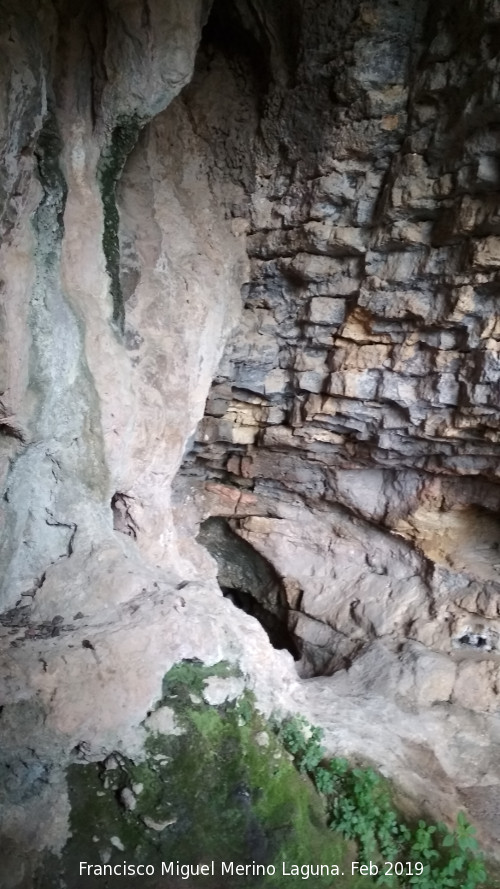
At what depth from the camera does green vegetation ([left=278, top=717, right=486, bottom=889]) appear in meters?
3.19

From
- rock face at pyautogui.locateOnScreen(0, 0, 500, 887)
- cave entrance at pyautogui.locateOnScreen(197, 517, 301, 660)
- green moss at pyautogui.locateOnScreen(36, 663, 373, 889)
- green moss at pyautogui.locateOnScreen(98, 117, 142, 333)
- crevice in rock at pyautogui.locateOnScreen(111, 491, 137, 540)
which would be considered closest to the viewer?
green moss at pyautogui.locateOnScreen(36, 663, 373, 889)

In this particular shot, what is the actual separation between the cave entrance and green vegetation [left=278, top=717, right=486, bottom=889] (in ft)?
13.1

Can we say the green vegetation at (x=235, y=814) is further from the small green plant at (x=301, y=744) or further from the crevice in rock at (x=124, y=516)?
the crevice in rock at (x=124, y=516)

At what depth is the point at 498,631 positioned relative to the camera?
6152 mm

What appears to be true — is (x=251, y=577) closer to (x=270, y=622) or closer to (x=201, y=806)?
(x=270, y=622)

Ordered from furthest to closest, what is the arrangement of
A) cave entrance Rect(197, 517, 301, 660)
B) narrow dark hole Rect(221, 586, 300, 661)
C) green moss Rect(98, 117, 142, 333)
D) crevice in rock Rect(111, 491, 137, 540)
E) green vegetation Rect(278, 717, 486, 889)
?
cave entrance Rect(197, 517, 301, 660) < narrow dark hole Rect(221, 586, 300, 661) < crevice in rock Rect(111, 491, 137, 540) < green moss Rect(98, 117, 142, 333) < green vegetation Rect(278, 717, 486, 889)

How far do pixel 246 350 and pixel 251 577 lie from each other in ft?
11.2

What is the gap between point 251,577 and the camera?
26.8ft

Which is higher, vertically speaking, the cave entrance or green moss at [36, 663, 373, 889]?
the cave entrance

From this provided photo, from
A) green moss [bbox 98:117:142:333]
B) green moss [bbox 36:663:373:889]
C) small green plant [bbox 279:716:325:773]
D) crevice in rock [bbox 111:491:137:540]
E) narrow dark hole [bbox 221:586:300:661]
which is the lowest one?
green moss [bbox 36:663:373:889]

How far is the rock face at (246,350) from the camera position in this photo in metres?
3.51

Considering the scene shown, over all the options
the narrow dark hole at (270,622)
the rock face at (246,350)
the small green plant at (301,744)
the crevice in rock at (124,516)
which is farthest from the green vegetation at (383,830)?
the narrow dark hole at (270,622)

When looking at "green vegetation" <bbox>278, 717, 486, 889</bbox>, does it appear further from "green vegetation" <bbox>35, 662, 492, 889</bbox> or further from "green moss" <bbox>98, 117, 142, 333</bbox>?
"green moss" <bbox>98, 117, 142, 333</bbox>

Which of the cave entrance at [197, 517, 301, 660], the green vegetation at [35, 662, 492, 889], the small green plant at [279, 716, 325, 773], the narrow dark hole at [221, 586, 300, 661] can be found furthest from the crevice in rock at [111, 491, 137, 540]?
the narrow dark hole at [221, 586, 300, 661]
